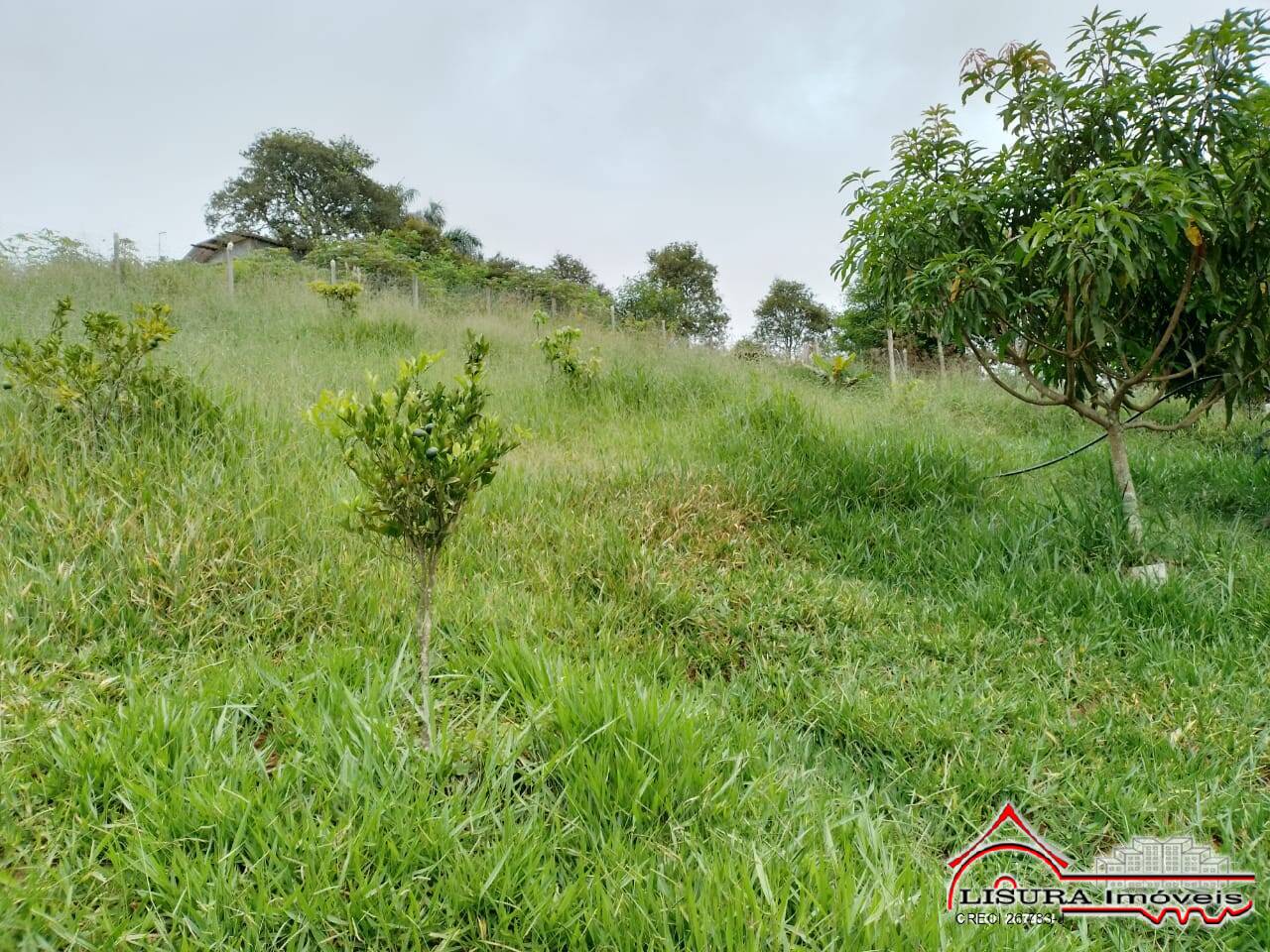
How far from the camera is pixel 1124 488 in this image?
10.6ft

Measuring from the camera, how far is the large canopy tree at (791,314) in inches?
1131

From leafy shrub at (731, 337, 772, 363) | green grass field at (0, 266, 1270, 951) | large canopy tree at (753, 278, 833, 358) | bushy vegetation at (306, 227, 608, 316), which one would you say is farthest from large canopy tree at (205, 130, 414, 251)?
green grass field at (0, 266, 1270, 951)

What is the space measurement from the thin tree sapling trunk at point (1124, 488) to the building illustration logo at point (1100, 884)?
6.94 feet

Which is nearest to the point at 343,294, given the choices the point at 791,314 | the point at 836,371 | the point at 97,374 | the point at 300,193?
the point at 97,374

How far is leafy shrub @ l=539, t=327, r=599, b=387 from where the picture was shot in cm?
597

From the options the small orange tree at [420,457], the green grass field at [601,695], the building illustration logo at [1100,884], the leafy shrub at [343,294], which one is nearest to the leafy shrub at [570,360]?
the green grass field at [601,695]

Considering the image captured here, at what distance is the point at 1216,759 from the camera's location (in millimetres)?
1778

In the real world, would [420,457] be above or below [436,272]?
below

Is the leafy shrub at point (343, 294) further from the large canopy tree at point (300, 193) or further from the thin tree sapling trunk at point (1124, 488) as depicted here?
the large canopy tree at point (300, 193)

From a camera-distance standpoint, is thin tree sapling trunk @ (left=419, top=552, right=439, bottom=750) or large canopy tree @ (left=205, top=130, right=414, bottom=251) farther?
large canopy tree @ (left=205, top=130, right=414, bottom=251)

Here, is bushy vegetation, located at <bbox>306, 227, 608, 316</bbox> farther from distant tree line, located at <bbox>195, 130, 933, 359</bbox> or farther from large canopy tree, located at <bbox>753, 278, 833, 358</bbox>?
large canopy tree, located at <bbox>753, 278, 833, 358</bbox>

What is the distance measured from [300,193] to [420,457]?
Result: 37605 mm

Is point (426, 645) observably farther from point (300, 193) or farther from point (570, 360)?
point (300, 193)

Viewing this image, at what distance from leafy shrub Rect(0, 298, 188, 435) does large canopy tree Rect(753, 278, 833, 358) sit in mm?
27247
